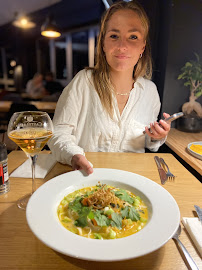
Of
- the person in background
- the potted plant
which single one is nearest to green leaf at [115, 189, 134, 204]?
the potted plant

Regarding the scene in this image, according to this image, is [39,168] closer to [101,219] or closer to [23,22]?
[101,219]

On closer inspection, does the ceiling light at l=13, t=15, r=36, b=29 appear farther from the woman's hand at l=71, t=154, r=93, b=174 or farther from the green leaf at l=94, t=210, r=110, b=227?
the green leaf at l=94, t=210, r=110, b=227

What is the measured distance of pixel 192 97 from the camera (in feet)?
8.04

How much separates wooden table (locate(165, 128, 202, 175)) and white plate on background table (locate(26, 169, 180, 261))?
676 mm

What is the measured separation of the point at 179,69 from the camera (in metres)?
2.49

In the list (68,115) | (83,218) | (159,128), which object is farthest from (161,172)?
(68,115)

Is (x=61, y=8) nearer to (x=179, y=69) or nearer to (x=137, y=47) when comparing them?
(x=179, y=69)

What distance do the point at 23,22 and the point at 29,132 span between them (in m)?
8.95

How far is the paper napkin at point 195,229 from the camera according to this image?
60 centimetres

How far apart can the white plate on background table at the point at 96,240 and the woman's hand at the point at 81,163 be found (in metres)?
0.07

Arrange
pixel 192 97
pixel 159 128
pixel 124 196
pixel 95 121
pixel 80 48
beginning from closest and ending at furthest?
pixel 124 196, pixel 159 128, pixel 95 121, pixel 192 97, pixel 80 48

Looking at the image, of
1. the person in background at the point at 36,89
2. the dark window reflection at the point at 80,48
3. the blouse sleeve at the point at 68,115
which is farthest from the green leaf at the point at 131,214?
the dark window reflection at the point at 80,48

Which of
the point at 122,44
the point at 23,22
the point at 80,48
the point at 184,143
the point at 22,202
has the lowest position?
the point at 184,143

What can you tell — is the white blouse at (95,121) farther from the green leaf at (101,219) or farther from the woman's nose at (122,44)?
the green leaf at (101,219)
